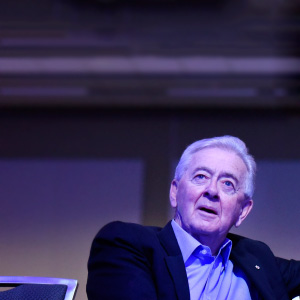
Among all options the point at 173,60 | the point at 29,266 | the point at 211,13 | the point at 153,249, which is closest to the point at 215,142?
the point at 153,249

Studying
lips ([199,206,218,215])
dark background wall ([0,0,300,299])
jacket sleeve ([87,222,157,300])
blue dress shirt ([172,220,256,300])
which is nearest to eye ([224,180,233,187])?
lips ([199,206,218,215])

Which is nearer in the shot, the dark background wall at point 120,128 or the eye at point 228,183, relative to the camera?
the eye at point 228,183

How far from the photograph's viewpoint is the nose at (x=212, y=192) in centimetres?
170

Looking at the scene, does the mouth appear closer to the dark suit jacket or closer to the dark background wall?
the dark suit jacket

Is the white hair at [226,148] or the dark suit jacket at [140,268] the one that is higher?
the white hair at [226,148]

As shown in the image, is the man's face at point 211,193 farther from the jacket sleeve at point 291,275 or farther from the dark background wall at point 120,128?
the dark background wall at point 120,128

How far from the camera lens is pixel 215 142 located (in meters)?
1.82

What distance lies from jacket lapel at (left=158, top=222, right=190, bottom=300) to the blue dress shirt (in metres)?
0.05

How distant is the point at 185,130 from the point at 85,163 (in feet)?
2.85

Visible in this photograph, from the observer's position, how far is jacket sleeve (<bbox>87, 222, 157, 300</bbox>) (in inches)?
56.1

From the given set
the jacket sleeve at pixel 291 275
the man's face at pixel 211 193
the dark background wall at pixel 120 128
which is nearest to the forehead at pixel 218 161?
the man's face at pixel 211 193

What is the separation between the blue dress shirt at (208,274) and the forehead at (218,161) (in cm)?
22

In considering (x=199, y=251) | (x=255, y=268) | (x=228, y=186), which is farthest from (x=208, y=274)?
(x=228, y=186)

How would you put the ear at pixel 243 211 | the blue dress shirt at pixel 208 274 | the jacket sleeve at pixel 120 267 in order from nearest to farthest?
the jacket sleeve at pixel 120 267 < the blue dress shirt at pixel 208 274 < the ear at pixel 243 211
